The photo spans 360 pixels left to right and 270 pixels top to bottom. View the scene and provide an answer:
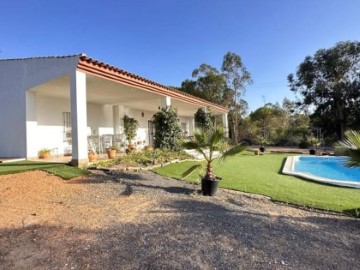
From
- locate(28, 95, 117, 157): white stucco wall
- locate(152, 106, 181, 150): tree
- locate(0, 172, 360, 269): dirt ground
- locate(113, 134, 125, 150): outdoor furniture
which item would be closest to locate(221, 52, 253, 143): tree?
locate(113, 134, 125, 150): outdoor furniture

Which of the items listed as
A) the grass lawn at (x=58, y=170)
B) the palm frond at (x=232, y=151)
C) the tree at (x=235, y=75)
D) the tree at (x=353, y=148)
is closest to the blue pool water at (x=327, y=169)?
the palm frond at (x=232, y=151)

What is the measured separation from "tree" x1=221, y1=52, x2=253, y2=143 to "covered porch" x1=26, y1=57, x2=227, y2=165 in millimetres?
13173

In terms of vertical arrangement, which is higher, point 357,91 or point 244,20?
point 244,20

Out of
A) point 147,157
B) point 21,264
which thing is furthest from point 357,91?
point 21,264

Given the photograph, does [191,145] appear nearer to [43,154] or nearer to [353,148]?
[353,148]

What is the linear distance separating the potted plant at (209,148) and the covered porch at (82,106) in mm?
3848

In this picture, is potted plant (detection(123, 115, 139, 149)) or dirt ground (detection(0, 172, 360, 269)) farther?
potted plant (detection(123, 115, 139, 149))

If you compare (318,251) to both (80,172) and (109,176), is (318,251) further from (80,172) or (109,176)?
(80,172)

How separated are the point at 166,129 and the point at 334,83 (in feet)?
66.8

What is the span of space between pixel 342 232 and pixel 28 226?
16.9 ft

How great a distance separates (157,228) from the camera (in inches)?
171

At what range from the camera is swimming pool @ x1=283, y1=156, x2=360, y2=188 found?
9.73 meters

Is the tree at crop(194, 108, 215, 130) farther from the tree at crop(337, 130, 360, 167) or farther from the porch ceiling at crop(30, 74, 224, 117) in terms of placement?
the tree at crop(337, 130, 360, 167)

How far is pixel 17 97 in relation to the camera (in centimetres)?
1070
